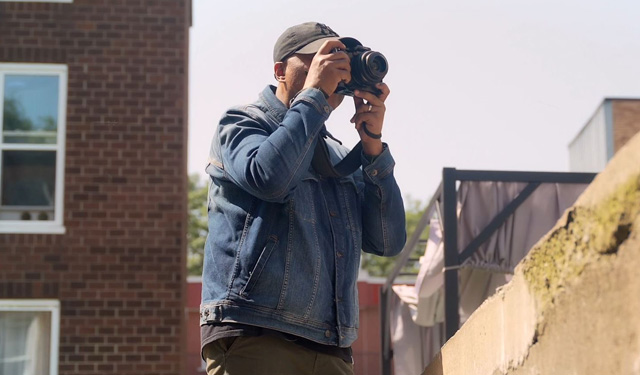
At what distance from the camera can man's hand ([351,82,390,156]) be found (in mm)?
2904

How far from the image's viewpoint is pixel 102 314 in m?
9.66

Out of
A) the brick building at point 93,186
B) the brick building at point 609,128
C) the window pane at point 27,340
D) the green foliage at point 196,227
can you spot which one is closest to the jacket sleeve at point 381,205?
the brick building at point 93,186

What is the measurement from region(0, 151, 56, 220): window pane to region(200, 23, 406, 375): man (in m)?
7.46

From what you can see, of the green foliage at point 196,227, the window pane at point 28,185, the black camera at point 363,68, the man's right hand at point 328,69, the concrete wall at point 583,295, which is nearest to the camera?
the concrete wall at point 583,295

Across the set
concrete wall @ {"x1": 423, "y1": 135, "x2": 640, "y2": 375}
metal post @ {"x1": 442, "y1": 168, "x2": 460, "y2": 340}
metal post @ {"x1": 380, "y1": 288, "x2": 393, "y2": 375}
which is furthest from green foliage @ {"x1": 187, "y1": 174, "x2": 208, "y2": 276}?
concrete wall @ {"x1": 423, "y1": 135, "x2": 640, "y2": 375}

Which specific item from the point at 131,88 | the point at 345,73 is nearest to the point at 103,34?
the point at 131,88

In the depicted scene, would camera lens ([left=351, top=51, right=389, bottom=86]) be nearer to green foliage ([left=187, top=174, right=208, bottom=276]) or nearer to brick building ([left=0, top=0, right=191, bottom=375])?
brick building ([left=0, top=0, right=191, bottom=375])

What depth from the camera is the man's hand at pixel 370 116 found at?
2904 millimetres

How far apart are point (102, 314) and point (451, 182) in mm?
3693

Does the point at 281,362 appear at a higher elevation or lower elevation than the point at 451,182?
lower

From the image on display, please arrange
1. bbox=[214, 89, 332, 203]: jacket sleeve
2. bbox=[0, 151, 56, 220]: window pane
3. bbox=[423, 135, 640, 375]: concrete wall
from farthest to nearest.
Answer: bbox=[0, 151, 56, 220]: window pane
bbox=[214, 89, 332, 203]: jacket sleeve
bbox=[423, 135, 640, 375]: concrete wall

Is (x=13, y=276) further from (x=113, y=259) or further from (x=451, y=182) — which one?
(x=451, y=182)

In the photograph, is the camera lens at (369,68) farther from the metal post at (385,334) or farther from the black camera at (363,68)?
the metal post at (385,334)

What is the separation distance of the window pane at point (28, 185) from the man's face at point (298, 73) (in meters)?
7.45
